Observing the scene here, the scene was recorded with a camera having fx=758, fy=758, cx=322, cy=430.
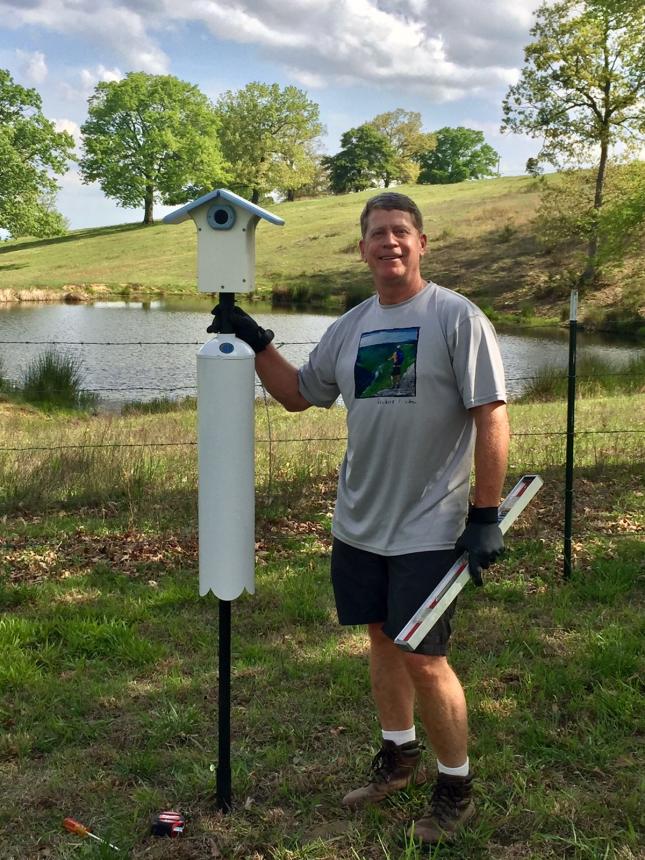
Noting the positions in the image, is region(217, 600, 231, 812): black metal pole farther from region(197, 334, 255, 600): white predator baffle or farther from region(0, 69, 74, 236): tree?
region(0, 69, 74, 236): tree

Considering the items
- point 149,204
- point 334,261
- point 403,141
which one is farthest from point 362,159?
point 334,261

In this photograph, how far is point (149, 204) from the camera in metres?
61.5

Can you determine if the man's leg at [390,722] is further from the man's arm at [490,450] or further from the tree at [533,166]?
the tree at [533,166]

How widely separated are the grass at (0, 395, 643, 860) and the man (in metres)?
0.45

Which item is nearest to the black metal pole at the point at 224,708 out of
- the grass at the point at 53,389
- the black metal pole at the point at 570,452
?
the black metal pole at the point at 570,452

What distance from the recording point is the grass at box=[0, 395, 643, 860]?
2727 mm

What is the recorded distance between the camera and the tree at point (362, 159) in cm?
7862

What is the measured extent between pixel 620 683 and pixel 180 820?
2094mm

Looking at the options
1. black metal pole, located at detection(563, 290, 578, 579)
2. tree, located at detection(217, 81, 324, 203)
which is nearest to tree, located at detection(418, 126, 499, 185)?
tree, located at detection(217, 81, 324, 203)

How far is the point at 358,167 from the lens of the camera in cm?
7894

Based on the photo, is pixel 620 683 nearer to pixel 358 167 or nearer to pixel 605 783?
pixel 605 783

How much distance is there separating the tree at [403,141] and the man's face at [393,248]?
8226 cm

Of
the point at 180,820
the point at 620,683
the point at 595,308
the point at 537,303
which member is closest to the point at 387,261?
the point at 180,820

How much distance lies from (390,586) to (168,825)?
3.84 feet
